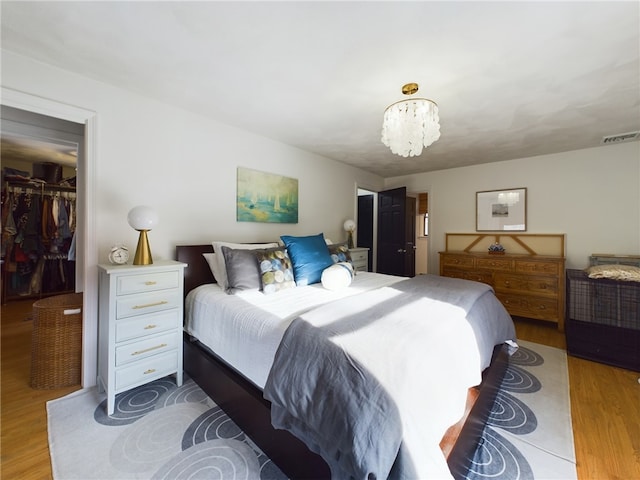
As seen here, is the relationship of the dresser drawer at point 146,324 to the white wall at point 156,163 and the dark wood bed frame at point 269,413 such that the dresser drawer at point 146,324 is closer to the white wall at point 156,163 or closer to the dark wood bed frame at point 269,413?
the dark wood bed frame at point 269,413

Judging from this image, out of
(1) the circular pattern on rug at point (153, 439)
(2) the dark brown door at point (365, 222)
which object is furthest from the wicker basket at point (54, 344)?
(2) the dark brown door at point (365, 222)

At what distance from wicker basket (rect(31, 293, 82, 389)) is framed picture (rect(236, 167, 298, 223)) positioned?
1.61 m

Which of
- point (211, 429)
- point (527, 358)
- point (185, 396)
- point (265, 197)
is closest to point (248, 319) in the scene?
point (211, 429)

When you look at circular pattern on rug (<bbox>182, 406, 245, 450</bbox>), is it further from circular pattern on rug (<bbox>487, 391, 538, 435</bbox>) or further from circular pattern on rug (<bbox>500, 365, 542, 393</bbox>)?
circular pattern on rug (<bbox>500, 365, 542, 393</bbox>)

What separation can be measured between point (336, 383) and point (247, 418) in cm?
82

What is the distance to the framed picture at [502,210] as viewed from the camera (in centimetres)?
381

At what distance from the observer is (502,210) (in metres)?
3.96

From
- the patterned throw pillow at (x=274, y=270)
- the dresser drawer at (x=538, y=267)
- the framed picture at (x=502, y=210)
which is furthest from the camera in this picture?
the framed picture at (x=502, y=210)

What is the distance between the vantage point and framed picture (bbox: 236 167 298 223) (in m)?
2.89

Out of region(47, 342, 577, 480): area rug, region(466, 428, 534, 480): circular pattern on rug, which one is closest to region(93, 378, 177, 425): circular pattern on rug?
region(47, 342, 577, 480): area rug

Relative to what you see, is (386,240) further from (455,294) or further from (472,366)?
(472,366)

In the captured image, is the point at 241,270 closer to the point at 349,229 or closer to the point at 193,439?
the point at 193,439

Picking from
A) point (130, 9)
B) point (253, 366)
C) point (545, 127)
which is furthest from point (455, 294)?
point (130, 9)

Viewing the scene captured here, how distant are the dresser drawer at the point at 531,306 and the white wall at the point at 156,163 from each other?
3.27 metres
